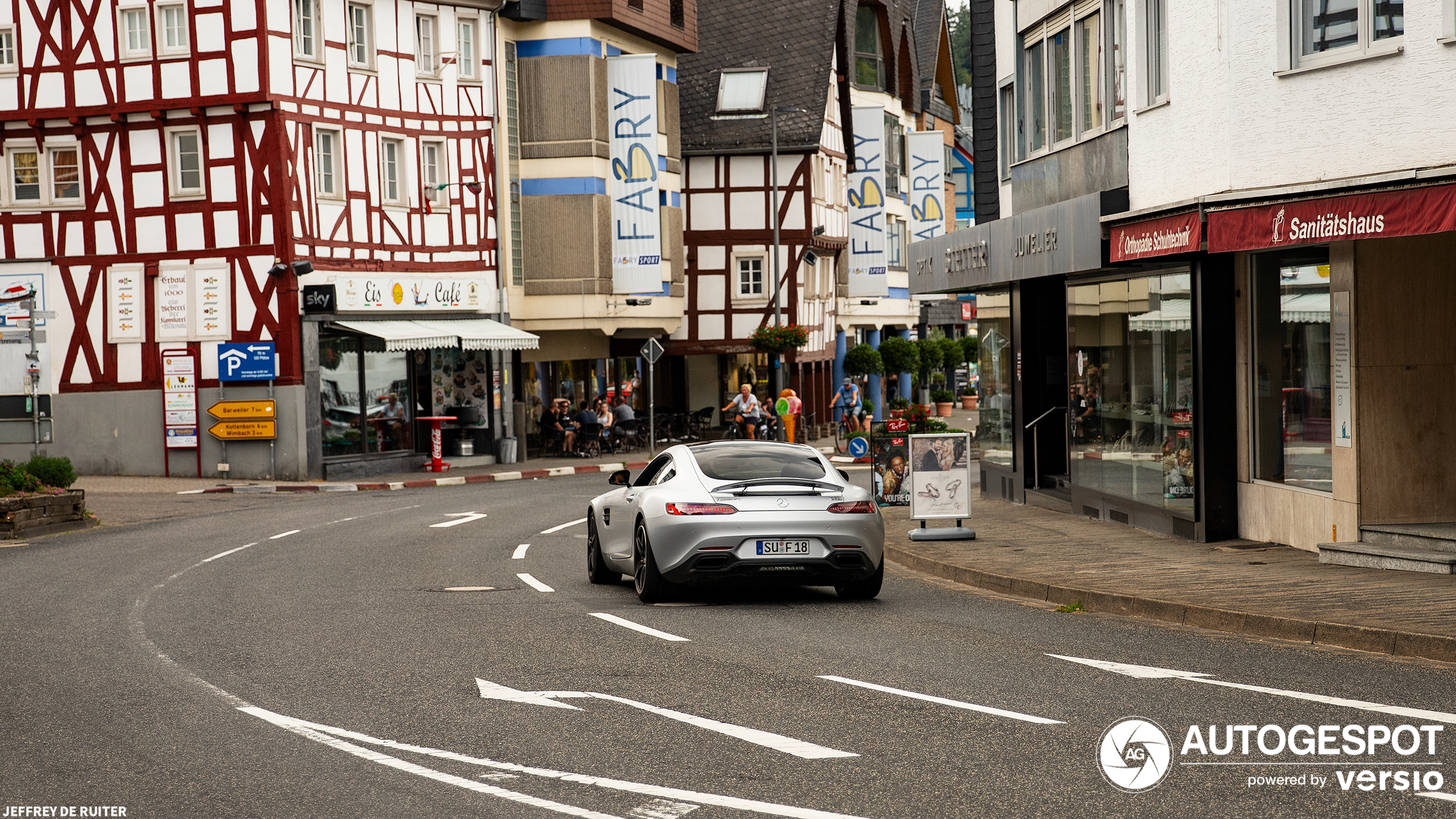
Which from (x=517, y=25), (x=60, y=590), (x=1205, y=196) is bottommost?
(x=60, y=590)

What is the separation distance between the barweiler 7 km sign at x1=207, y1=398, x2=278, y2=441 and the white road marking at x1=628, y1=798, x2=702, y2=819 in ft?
94.6

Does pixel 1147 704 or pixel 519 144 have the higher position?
pixel 519 144

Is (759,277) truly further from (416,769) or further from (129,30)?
(416,769)

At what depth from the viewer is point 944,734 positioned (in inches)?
301

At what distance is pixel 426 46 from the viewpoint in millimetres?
37625

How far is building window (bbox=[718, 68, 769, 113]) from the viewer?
50250 millimetres

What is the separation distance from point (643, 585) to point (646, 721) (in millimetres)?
5283

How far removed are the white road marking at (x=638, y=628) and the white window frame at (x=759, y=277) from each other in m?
36.9

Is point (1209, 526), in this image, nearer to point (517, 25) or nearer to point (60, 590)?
point (60, 590)

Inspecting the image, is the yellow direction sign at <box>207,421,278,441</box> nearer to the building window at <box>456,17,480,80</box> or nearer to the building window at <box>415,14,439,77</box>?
the building window at <box>415,14,439,77</box>

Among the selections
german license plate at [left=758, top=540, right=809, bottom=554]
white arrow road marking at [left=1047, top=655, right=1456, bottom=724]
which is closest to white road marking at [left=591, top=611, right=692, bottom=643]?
german license plate at [left=758, top=540, right=809, bottom=554]

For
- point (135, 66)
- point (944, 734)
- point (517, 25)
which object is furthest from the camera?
point (517, 25)

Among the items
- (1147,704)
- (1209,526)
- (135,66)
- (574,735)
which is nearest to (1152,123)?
(1209,526)

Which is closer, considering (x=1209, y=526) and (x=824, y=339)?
(x=1209, y=526)
